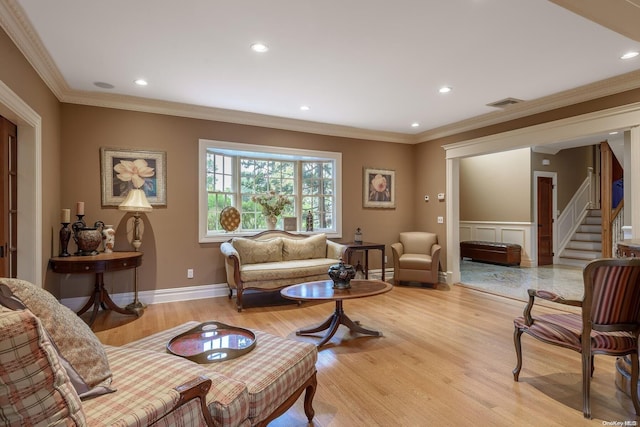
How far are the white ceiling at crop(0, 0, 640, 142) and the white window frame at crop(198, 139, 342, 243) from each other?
1.95 feet

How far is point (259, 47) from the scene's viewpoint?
9.80ft

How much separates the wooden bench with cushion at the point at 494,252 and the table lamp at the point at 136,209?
693cm

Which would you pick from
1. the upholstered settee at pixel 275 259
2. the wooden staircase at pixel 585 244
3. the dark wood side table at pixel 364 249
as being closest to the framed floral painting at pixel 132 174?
the upholstered settee at pixel 275 259

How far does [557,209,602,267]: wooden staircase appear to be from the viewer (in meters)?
7.48

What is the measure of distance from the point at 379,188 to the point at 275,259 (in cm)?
241

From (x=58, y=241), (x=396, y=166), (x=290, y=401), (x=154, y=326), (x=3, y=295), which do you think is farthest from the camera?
(x=396, y=166)

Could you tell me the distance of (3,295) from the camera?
1097 millimetres

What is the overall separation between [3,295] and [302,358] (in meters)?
1.30

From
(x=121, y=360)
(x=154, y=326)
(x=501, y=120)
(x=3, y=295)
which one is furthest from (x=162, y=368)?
(x=501, y=120)

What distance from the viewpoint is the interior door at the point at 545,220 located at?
7.72 metres

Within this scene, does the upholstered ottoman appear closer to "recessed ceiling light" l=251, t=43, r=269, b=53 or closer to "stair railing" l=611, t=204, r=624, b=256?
"recessed ceiling light" l=251, t=43, r=269, b=53

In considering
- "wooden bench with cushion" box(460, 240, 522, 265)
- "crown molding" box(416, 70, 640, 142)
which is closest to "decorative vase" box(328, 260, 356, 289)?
"crown molding" box(416, 70, 640, 142)

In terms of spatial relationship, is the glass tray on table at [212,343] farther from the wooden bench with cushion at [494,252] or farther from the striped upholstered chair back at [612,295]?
the wooden bench with cushion at [494,252]

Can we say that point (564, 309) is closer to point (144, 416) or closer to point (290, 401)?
point (290, 401)
